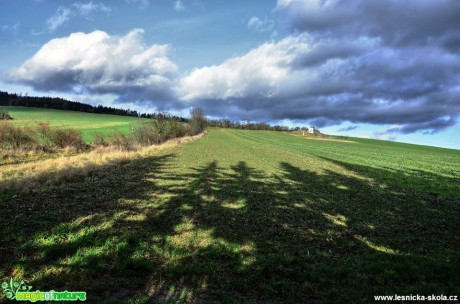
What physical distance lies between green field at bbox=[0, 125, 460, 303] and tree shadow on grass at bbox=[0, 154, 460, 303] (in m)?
0.03

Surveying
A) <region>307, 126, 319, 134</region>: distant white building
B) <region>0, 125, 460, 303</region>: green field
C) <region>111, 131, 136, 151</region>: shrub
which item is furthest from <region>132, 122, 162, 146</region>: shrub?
<region>307, 126, 319, 134</region>: distant white building

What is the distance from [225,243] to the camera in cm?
850

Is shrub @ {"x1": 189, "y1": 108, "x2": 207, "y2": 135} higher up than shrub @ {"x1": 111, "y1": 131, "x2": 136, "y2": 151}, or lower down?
higher up

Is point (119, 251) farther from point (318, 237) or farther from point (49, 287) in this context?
point (318, 237)

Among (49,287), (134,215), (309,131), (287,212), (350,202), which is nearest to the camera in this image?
(49,287)

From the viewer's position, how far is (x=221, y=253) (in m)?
7.82

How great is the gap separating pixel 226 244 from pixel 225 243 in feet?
0.25

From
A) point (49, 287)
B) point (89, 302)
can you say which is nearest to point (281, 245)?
point (89, 302)

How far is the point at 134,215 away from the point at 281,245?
5372 mm

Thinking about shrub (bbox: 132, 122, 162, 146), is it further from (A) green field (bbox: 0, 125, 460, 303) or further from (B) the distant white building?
(B) the distant white building

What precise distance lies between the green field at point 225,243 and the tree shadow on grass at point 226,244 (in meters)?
0.03

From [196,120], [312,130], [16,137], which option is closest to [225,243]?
[16,137]

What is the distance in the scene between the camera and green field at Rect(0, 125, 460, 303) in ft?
20.1

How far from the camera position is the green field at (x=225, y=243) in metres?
6.12
